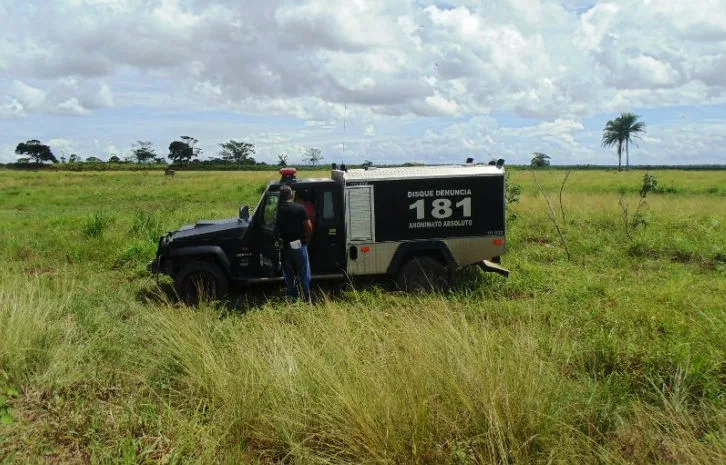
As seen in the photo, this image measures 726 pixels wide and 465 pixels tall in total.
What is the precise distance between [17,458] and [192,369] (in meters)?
1.27

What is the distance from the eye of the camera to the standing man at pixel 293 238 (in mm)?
7445

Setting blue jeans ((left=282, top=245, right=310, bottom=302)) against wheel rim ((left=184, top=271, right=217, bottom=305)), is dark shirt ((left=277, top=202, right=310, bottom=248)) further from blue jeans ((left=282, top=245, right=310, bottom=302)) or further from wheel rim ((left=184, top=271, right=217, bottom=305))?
wheel rim ((left=184, top=271, right=217, bottom=305))

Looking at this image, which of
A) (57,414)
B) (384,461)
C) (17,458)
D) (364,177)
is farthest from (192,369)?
(364,177)

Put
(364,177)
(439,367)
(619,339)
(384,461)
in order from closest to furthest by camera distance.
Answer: (384,461), (439,367), (619,339), (364,177)

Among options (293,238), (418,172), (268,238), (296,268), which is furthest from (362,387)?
(418,172)

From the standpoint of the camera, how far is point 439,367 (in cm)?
362

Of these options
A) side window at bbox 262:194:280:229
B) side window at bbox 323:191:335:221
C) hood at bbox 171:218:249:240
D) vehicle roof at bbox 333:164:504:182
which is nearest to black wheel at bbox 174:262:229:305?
hood at bbox 171:218:249:240

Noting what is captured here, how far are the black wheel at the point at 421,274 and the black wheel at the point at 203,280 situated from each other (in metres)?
2.70

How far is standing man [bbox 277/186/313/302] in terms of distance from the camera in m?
7.45

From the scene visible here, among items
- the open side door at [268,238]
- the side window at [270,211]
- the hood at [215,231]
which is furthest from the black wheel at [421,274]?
the hood at [215,231]

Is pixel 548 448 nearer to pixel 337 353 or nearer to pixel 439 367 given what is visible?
pixel 439 367

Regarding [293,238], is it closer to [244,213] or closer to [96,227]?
[244,213]

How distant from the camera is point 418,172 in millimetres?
8172

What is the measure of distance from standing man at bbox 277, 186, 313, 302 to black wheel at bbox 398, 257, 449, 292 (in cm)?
150
